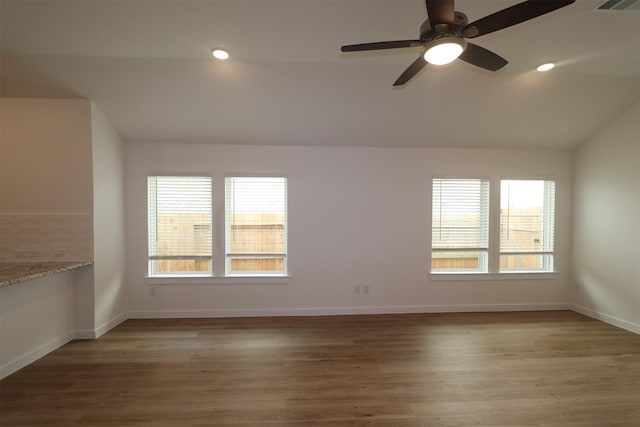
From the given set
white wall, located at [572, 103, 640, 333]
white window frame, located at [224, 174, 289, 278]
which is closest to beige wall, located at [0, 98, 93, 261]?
white window frame, located at [224, 174, 289, 278]

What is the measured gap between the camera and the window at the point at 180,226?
397 cm

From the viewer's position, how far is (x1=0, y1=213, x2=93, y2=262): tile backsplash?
3.10 metres

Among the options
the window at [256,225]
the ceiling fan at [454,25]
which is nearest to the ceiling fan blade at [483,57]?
the ceiling fan at [454,25]

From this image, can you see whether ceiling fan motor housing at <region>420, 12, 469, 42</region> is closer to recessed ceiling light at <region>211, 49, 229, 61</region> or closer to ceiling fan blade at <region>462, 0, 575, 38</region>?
ceiling fan blade at <region>462, 0, 575, 38</region>

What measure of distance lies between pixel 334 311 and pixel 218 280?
179 centimetres

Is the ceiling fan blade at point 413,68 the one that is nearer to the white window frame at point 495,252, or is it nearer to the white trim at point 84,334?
the white window frame at point 495,252

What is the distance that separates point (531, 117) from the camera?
360 centimetres

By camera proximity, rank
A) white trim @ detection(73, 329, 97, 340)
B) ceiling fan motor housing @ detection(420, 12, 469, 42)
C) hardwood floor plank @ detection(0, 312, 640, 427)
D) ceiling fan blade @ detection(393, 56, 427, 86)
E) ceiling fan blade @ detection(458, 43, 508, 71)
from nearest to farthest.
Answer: ceiling fan motor housing @ detection(420, 12, 469, 42) < ceiling fan blade @ detection(458, 43, 508, 71) < ceiling fan blade @ detection(393, 56, 427, 86) < hardwood floor plank @ detection(0, 312, 640, 427) < white trim @ detection(73, 329, 97, 340)

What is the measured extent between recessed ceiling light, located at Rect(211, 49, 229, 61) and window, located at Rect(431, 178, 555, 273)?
10.8 feet

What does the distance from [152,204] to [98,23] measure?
2298mm

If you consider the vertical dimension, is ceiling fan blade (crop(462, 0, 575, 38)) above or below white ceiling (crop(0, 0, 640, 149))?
below

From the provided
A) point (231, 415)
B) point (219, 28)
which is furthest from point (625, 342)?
point (219, 28)

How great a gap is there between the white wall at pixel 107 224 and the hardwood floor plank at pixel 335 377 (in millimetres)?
312

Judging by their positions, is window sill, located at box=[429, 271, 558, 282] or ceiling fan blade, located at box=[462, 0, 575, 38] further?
window sill, located at box=[429, 271, 558, 282]
